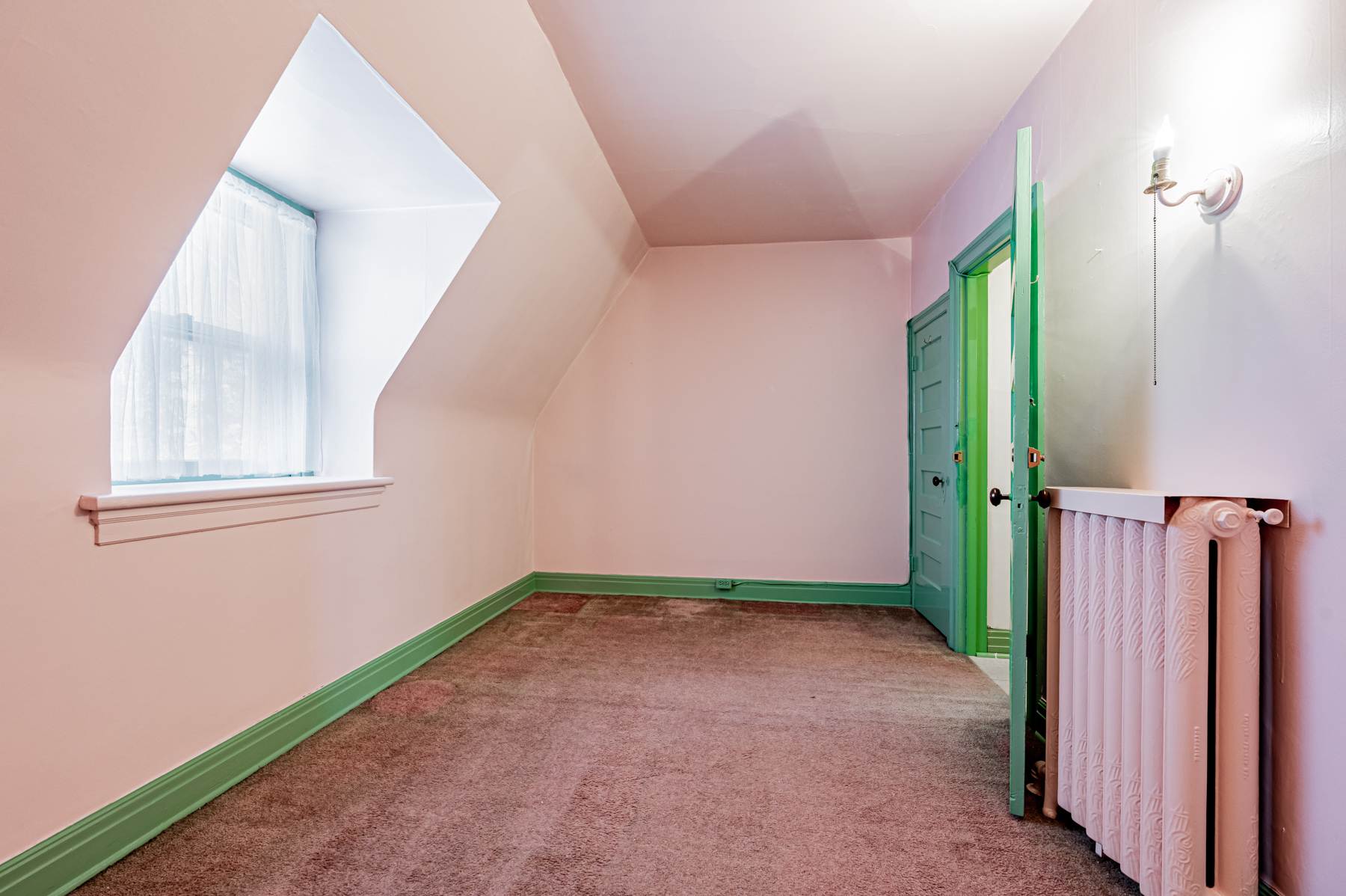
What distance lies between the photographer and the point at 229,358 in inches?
86.3

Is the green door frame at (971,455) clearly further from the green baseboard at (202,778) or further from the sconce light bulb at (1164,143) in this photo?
the green baseboard at (202,778)

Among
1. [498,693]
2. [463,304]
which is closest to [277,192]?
[463,304]

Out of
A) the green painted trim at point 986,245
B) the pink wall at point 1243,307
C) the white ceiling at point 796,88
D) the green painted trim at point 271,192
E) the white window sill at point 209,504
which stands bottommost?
the white window sill at point 209,504

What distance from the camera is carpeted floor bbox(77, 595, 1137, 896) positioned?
1.46 m

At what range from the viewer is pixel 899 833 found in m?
1.64

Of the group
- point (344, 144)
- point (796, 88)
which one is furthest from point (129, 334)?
point (796, 88)

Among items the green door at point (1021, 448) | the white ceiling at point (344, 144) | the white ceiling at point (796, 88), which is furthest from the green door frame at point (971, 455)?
the white ceiling at point (344, 144)

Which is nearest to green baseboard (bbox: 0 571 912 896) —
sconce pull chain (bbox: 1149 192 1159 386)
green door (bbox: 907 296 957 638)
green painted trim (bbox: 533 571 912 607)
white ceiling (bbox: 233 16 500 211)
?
green painted trim (bbox: 533 571 912 607)

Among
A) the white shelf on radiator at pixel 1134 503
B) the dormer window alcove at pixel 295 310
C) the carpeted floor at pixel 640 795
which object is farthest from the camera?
the dormer window alcove at pixel 295 310

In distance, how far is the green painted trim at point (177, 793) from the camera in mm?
1347

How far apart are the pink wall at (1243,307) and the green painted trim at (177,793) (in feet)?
8.63

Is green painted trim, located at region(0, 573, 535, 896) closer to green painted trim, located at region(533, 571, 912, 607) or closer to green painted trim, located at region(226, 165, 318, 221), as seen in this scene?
green painted trim, located at region(533, 571, 912, 607)

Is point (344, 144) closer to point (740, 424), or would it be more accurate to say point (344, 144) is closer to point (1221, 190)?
point (1221, 190)

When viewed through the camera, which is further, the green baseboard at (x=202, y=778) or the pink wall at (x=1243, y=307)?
the green baseboard at (x=202, y=778)
